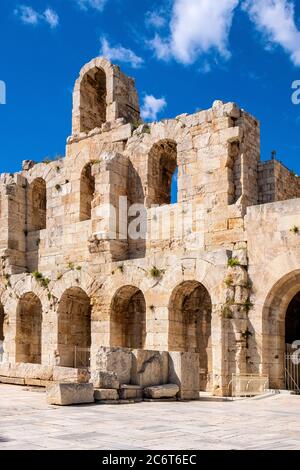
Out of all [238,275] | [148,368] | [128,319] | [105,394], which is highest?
[238,275]

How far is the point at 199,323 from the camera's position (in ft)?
61.6

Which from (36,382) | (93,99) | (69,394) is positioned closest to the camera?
(69,394)

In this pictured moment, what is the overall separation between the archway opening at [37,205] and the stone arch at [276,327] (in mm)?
11834

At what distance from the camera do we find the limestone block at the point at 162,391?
42.0 feet

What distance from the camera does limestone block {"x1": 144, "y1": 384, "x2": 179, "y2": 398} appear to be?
1280 centimetres

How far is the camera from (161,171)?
2191cm

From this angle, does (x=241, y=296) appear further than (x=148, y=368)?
Yes

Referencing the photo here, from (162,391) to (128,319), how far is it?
7.56 metres

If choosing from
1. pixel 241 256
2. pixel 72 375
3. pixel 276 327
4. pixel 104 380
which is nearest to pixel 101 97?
pixel 241 256

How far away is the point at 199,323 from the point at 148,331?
1772mm

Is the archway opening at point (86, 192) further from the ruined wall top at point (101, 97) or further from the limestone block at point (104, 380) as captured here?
the limestone block at point (104, 380)

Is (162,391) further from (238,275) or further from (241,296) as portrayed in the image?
(238,275)

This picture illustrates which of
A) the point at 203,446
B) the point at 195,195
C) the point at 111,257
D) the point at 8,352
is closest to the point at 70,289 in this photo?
the point at 111,257
